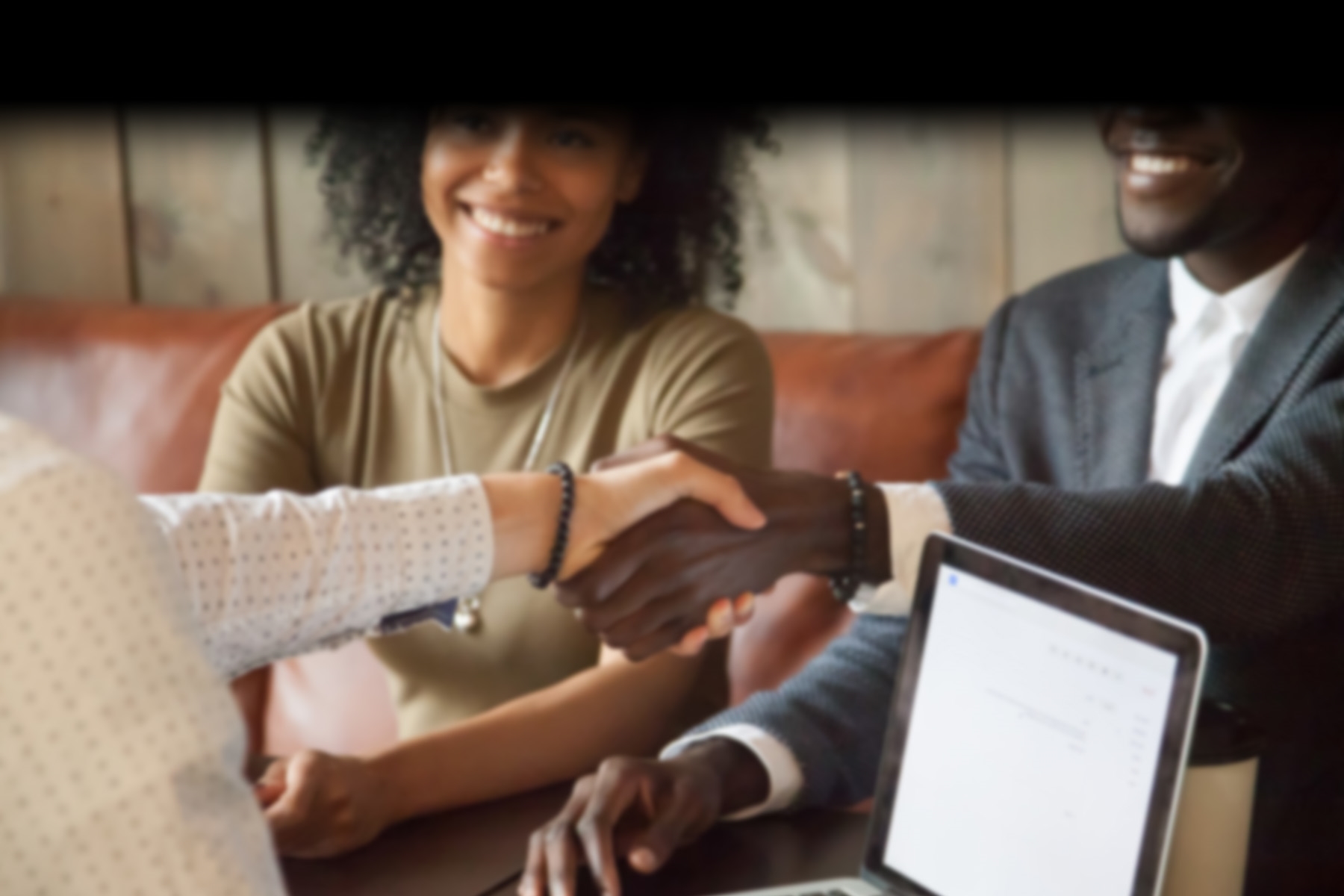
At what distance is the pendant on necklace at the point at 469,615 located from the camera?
1.55 metres

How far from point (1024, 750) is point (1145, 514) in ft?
1.01

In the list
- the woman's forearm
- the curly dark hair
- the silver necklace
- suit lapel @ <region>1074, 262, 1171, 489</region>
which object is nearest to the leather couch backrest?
the curly dark hair

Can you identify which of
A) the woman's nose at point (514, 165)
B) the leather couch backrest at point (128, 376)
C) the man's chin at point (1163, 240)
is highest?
the woman's nose at point (514, 165)

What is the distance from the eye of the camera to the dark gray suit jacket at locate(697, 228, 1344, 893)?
110cm

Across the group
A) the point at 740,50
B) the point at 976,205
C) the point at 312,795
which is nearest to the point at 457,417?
the point at 312,795

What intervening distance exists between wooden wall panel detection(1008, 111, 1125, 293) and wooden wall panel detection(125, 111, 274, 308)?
1.18 meters

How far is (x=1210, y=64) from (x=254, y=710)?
170cm

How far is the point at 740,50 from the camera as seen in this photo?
38 centimetres

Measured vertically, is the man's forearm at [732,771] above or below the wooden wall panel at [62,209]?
below

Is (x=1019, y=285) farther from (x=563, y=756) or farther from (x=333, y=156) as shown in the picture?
(x=563, y=756)

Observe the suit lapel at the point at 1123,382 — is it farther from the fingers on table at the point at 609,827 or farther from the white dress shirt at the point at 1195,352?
the fingers on table at the point at 609,827

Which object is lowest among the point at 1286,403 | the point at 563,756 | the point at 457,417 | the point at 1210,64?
the point at 563,756

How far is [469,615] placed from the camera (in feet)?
5.09

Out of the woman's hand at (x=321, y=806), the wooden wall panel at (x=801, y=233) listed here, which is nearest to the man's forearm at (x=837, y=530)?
the woman's hand at (x=321, y=806)
